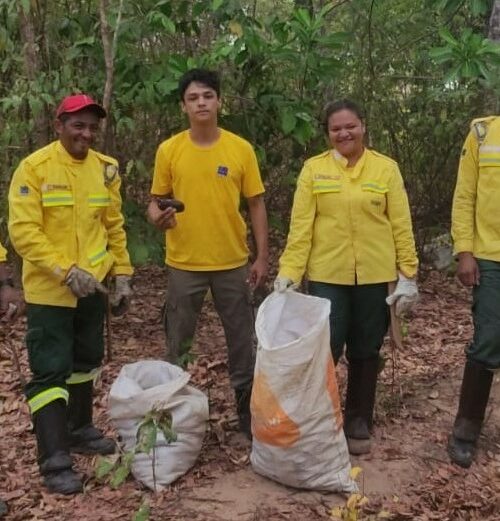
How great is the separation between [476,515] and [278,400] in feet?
3.56

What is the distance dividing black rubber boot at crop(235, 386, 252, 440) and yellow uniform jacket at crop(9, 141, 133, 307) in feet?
3.29

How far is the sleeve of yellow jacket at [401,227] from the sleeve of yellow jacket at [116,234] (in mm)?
1367

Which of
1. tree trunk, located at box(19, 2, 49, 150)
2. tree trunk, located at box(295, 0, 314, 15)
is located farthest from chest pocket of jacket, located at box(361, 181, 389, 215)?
tree trunk, located at box(295, 0, 314, 15)

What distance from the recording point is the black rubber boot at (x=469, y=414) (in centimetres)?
395

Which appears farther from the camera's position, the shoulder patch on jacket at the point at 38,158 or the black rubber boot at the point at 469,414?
the black rubber boot at the point at 469,414

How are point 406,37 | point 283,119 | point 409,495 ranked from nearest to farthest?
point 409,495 < point 283,119 < point 406,37

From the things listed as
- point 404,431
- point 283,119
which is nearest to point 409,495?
point 404,431

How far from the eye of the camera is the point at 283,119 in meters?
5.13

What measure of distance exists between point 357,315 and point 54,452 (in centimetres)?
162

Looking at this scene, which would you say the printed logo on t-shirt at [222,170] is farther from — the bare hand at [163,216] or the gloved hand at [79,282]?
the gloved hand at [79,282]

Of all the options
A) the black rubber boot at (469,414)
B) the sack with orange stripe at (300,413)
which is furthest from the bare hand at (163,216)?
the black rubber boot at (469,414)

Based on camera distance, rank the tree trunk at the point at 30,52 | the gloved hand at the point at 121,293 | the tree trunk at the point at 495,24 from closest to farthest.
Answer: the gloved hand at the point at 121,293, the tree trunk at the point at 30,52, the tree trunk at the point at 495,24

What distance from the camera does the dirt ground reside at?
11.5ft

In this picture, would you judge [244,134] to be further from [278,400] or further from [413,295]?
[278,400]
